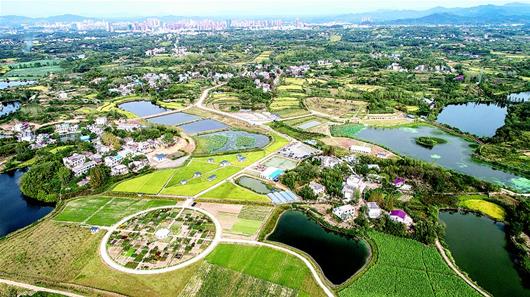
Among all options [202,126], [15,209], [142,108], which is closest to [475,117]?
[202,126]

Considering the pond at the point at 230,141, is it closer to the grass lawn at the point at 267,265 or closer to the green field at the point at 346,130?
the green field at the point at 346,130

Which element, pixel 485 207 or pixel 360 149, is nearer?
pixel 485 207

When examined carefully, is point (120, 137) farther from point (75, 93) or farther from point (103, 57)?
point (103, 57)

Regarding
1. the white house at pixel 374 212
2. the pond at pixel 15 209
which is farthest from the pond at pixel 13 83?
the white house at pixel 374 212

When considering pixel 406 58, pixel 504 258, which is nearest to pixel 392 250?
pixel 504 258

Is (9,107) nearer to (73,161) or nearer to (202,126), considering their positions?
(73,161)

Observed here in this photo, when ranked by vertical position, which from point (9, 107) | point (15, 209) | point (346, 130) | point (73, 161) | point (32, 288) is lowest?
point (15, 209)
